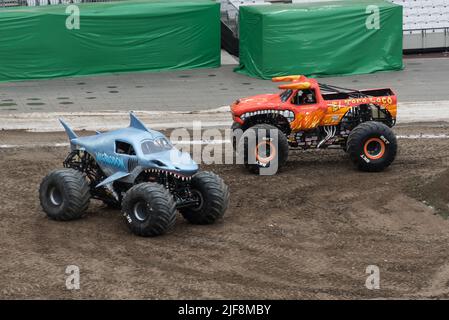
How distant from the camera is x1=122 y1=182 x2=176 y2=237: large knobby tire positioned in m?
15.2

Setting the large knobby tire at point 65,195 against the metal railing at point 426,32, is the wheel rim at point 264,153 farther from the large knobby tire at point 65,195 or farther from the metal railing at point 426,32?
the metal railing at point 426,32

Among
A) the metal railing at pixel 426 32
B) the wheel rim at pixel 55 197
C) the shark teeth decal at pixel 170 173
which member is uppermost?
the shark teeth decal at pixel 170 173

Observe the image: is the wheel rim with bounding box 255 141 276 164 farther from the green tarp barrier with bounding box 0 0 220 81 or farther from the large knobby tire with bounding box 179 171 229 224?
the green tarp barrier with bounding box 0 0 220 81

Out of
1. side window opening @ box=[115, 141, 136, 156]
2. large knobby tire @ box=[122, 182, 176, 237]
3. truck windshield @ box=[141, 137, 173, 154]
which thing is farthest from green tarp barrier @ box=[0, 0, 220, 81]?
large knobby tire @ box=[122, 182, 176, 237]

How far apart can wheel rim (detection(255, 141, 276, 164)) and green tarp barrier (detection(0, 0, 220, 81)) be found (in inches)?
503

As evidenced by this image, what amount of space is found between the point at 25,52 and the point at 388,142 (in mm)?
14663

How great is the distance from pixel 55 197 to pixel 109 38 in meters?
15.2

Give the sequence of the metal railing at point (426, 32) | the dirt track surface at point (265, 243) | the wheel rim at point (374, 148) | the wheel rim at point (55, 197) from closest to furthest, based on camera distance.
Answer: the dirt track surface at point (265, 243) → the wheel rim at point (55, 197) → the wheel rim at point (374, 148) → the metal railing at point (426, 32)

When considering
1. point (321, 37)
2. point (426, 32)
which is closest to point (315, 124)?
point (321, 37)

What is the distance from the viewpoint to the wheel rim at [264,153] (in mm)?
19438

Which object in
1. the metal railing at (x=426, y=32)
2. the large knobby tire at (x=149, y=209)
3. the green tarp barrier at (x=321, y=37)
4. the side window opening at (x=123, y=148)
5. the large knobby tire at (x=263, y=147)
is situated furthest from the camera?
the metal railing at (x=426, y=32)

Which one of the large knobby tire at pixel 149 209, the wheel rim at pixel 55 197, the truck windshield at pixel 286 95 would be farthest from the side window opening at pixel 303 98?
the wheel rim at pixel 55 197

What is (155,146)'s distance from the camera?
639 inches

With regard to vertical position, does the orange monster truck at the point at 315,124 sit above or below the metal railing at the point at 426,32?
above
